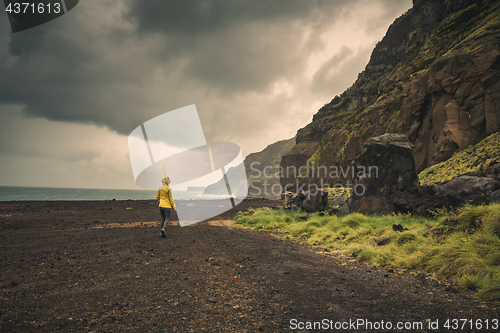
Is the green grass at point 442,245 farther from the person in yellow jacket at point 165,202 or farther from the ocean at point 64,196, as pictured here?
the ocean at point 64,196

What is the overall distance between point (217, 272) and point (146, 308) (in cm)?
186

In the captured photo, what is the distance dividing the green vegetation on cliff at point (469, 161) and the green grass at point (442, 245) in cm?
810

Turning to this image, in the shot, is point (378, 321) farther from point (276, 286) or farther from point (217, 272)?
point (217, 272)

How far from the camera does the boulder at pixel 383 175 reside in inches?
453

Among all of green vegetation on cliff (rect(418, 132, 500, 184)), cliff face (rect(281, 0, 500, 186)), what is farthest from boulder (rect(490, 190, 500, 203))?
cliff face (rect(281, 0, 500, 186))

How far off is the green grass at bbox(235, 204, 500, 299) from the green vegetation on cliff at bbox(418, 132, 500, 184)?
8.10 m

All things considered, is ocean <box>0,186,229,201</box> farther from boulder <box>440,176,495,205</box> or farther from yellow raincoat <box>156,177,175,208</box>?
boulder <box>440,176,495,205</box>

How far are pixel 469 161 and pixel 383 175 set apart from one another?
7410mm

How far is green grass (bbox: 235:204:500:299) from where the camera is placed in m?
3.94

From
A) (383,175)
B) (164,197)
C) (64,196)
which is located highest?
(64,196)

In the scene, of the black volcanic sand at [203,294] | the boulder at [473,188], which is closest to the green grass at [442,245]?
the black volcanic sand at [203,294]

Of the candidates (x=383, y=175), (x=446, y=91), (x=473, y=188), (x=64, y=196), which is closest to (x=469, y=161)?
(x=383, y=175)

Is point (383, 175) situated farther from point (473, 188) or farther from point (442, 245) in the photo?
point (442, 245)

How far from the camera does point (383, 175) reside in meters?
12.0
